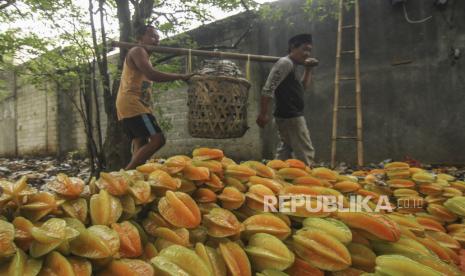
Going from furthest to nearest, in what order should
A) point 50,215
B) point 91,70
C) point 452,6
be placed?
point 452,6 < point 91,70 < point 50,215

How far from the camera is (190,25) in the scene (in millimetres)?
6496

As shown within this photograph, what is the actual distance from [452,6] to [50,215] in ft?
22.8

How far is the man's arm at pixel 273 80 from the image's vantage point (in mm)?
4031

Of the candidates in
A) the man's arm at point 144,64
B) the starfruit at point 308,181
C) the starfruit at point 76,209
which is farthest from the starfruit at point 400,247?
the man's arm at point 144,64

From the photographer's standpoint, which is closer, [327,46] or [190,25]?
[190,25]

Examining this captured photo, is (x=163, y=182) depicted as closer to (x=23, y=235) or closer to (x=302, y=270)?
(x=23, y=235)

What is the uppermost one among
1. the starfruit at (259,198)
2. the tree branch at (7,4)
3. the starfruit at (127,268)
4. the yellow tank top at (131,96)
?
the tree branch at (7,4)

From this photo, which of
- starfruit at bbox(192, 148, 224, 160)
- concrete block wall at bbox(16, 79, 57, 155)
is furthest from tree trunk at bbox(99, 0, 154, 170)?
concrete block wall at bbox(16, 79, 57, 155)

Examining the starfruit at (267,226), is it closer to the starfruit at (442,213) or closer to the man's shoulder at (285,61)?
the starfruit at (442,213)

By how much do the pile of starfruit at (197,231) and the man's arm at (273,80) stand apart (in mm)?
2521

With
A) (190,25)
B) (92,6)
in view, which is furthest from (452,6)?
(92,6)

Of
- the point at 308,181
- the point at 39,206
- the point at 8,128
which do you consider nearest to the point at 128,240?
the point at 39,206

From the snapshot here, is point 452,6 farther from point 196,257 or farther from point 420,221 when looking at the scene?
point 196,257

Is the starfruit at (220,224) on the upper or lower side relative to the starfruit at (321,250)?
upper
